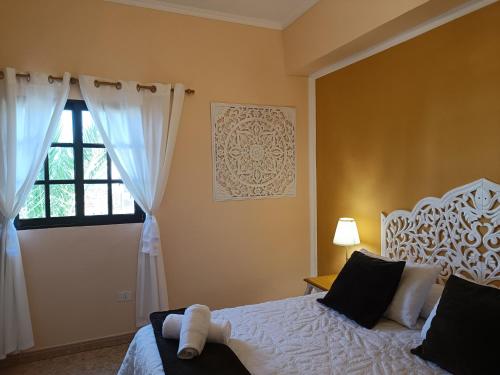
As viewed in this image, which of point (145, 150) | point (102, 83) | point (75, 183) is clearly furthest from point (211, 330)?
point (102, 83)

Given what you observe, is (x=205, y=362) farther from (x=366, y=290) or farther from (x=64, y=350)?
(x=64, y=350)

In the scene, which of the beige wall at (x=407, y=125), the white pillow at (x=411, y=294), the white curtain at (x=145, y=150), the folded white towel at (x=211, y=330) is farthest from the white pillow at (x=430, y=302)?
the white curtain at (x=145, y=150)

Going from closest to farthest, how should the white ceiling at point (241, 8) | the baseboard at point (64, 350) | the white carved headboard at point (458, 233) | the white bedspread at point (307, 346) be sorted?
the white bedspread at point (307, 346), the white carved headboard at point (458, 233), the baseboard at point (64, 350), the white ceiling at point (241, 8)

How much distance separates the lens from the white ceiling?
3070 mm

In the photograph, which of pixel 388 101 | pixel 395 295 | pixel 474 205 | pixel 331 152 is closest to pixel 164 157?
pixel 331 152

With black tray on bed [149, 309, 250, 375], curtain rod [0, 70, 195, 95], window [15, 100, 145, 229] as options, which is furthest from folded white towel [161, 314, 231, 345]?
curtain rod [0, 70, 195, 95]

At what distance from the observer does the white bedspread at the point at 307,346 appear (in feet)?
5.40

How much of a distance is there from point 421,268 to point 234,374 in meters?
1.34

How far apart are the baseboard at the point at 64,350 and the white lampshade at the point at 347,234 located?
198cm

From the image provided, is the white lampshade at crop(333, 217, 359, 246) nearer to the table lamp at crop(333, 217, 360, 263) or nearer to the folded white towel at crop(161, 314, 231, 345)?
the table lamp at crop(333, 217, 360, 263)

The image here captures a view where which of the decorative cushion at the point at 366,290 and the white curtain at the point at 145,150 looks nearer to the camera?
the decorative cushion at the point at 366,290

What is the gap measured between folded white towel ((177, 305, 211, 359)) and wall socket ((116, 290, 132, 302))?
4.71 ft

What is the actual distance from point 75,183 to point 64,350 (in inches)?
53.4

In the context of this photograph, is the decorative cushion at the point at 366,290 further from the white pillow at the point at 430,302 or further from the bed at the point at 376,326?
the white pillow at the point at 430,302
